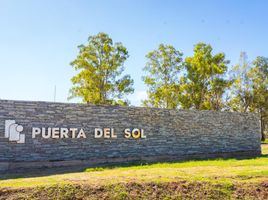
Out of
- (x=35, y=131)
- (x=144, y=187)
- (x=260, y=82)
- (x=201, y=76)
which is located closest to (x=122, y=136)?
(x=35, y=131)

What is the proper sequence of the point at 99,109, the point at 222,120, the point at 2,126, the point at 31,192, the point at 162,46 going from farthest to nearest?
the point at 162,46
the point at 222,120
the point at 99,109
the point at 2,126
the point at 31,192

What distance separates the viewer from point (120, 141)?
13477mm

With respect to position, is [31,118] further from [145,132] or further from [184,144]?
[184,144]

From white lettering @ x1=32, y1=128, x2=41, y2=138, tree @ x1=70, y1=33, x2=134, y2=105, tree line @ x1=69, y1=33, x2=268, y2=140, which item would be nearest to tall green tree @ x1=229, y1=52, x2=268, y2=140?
tree line @ x1=69, y1=33, x2=268, y2=140

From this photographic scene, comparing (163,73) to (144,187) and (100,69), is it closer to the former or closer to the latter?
(100,69)

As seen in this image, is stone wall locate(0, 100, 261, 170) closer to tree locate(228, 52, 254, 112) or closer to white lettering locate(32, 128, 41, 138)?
white lettering locate(32, 128, 41, 138)

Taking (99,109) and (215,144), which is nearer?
(99,109)

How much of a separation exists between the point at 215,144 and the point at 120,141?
522 cm

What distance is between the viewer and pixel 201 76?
2838 centimetres

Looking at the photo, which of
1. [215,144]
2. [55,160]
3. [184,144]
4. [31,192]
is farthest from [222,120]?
[31,192]

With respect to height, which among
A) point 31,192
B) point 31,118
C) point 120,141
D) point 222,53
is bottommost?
point 31,192

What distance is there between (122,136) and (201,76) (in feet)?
54.2

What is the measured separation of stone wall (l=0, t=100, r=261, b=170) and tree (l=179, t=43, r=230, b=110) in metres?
10.8

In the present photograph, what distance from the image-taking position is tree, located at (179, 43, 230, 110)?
28.0m
